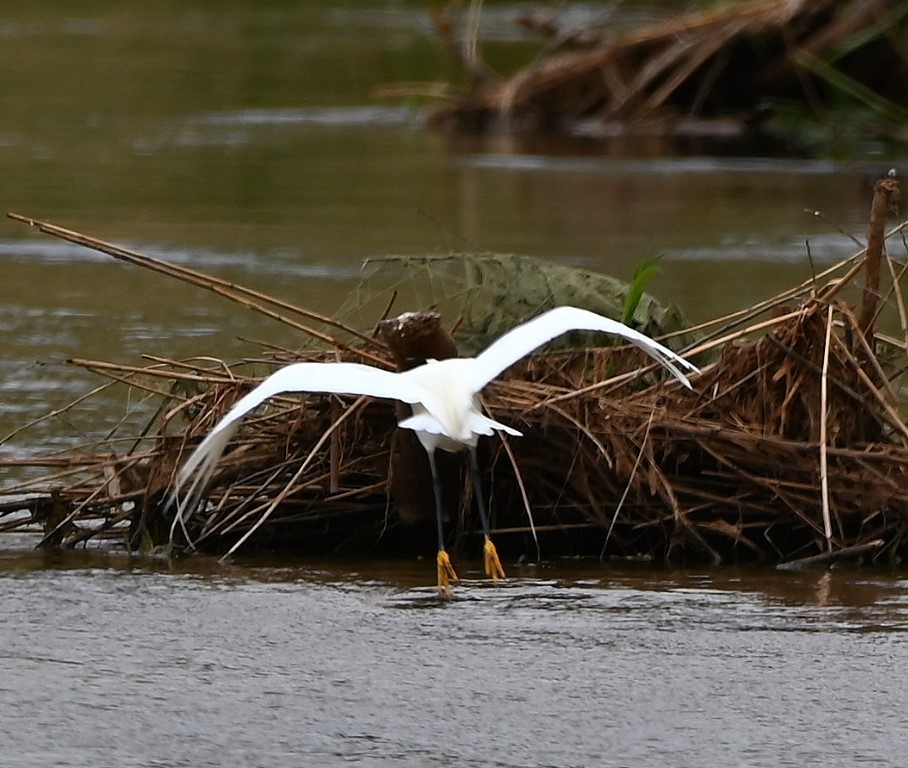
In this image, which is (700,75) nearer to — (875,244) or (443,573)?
(875,244)

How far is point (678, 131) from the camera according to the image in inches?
626

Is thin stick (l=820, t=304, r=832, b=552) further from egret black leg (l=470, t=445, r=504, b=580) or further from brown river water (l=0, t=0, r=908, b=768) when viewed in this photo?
egret black leg (l=470, t=445, r=504, b=580)

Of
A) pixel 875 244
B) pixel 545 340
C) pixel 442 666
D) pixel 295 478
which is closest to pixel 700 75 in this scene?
pixel 875 244

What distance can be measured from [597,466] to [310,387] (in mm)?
974

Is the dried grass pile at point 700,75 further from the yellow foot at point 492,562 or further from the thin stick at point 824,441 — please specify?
the yellow foot at point 492,562

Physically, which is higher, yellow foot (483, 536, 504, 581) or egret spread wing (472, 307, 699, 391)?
egret spread wing (472, 307, 699, 391)

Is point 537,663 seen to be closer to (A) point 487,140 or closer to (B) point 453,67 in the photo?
(A) point 487,140

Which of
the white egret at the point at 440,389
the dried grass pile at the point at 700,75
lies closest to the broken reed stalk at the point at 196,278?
the white egret at the point at 440,389

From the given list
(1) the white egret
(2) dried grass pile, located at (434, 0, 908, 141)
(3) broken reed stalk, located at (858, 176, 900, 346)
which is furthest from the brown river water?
(2) dried grass pile, located at (434, 0, 908, 141)

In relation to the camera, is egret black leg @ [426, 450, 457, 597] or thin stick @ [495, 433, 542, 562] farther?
thin stick @ [495, 433, 542, 562]

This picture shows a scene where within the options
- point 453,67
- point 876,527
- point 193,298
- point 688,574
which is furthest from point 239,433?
point 453,67

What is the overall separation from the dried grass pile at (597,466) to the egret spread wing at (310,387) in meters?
0.46

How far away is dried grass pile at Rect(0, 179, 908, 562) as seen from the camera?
5.36 metres

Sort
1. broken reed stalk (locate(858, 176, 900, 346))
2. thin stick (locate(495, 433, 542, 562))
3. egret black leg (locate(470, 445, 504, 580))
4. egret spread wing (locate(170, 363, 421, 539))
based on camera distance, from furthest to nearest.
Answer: broken reed stalk (locate(858, 176, 900, 346)) < thin stick (locate(495, 433, 542, 562)) < egret black leg (locate(470, 445, 504, 580)) < egret spread wing (locate(170, 363, 421, 539))
